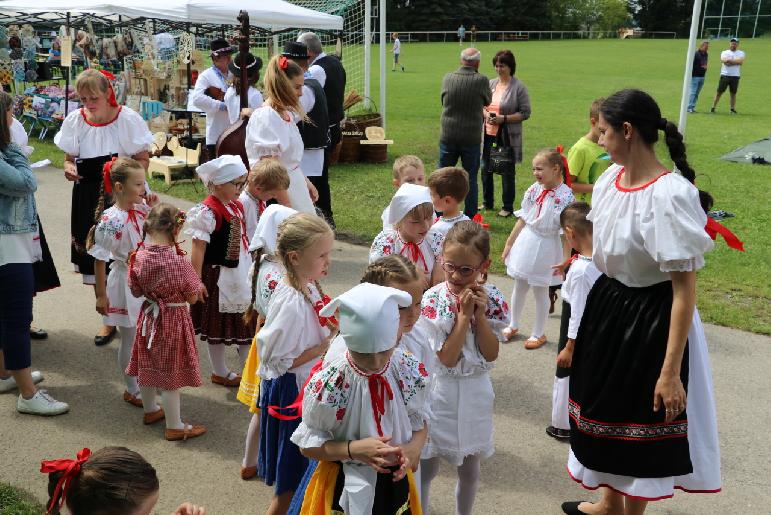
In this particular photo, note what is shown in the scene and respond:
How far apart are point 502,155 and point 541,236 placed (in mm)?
3796

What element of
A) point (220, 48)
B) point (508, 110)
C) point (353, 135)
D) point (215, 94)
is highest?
point (220, 48)

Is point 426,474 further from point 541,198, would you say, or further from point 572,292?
point 541,198

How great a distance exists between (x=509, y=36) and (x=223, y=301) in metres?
65.4

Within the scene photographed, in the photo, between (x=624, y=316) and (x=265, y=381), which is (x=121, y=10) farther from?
(x=624, y=316)

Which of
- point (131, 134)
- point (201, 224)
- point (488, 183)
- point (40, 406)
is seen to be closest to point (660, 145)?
point (488, 183)

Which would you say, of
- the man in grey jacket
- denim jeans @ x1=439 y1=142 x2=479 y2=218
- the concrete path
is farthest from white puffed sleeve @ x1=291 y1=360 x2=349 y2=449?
denim jeans @ x1=439 y1=142 x2=479 y2=218

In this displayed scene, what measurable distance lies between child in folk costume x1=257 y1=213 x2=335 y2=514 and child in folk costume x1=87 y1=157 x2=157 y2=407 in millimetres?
1880

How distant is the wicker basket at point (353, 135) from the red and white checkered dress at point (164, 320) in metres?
8.93

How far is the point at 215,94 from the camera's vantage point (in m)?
9.61

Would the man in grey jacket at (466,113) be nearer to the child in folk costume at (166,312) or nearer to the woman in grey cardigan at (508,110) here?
the woman in grey cardigan at (508,110)

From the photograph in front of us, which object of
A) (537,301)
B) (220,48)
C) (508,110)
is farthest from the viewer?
(220,48)

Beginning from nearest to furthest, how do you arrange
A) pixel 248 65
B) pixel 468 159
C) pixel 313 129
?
pixel 248 65, pixel 313 129, pixel 468 159

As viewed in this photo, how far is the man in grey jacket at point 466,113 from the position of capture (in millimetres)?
9156

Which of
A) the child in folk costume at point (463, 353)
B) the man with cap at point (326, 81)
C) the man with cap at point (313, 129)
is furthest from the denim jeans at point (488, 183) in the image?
the child in folk costume at point (463, 353)
